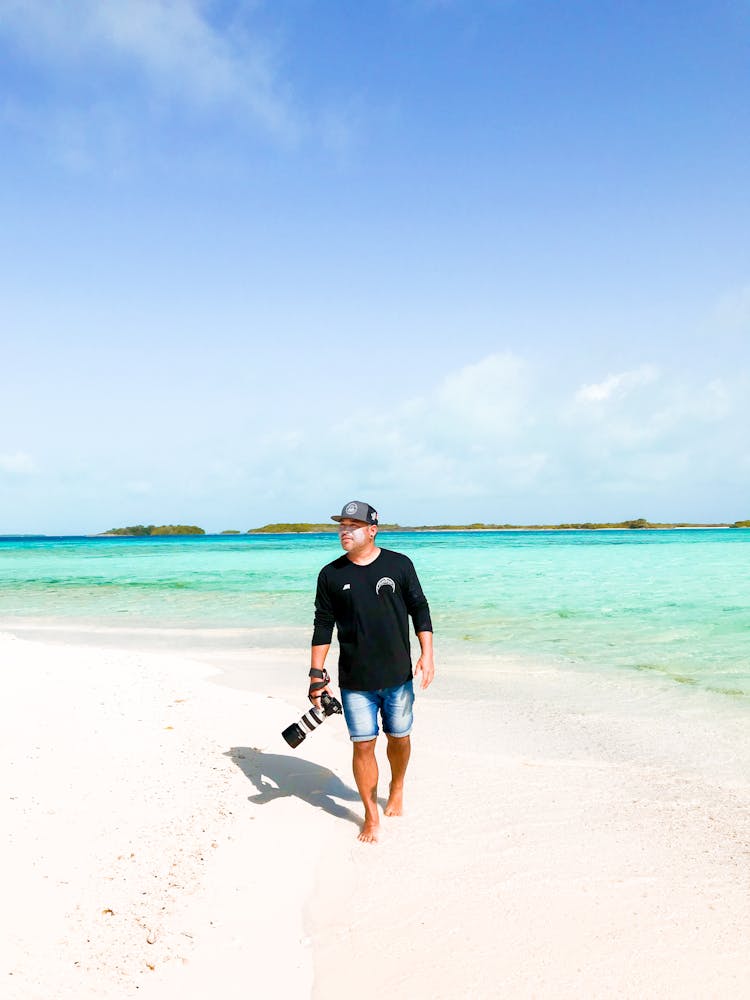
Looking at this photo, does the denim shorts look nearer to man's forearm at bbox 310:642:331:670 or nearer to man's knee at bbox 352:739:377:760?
man's knee at bbox 352:739:377:760

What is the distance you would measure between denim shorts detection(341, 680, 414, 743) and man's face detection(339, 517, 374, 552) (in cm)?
109

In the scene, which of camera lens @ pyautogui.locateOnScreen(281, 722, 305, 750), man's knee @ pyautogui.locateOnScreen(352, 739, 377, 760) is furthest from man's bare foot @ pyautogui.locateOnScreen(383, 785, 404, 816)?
camera lens @ pyautogui.locateOnScreen(281, 722, 305, 750)

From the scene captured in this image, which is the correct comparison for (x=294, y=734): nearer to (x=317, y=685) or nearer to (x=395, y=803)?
(x=317, y=685)

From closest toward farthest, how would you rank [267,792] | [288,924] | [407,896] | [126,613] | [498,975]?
[498,975]
[288,924]
[407,896]
[267,792]
[126,613]

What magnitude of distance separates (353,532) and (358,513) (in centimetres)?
15

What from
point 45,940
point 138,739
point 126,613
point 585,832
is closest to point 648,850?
point 585,832

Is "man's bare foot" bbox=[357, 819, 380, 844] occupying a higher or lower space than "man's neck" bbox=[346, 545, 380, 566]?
lower

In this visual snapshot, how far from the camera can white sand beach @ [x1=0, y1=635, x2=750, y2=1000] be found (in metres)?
3.72

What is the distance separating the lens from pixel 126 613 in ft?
67.4

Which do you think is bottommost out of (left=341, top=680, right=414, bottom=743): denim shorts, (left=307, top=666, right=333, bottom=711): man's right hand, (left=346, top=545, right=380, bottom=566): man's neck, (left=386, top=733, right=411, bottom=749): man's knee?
(left=386, top=733, right=411, bottom=749): man's knee

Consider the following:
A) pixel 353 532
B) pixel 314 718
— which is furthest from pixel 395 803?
pixel 353 532

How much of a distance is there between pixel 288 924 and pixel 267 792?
6.88 ft

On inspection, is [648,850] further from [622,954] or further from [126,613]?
[126,613]

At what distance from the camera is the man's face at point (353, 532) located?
17.1ft
